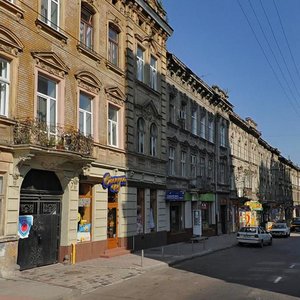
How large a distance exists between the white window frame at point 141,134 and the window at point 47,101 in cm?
784

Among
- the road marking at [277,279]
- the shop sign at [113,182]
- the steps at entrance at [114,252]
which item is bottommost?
the road marking at [277,279]

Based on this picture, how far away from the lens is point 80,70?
739 inches

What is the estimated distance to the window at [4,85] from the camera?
47.7ft

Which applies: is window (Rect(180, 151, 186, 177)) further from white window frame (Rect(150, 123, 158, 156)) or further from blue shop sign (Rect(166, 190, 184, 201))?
white window frame (Rect(150, 123, 158, 156))

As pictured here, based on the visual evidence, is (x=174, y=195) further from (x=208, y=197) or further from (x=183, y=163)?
(x=208, y=197)

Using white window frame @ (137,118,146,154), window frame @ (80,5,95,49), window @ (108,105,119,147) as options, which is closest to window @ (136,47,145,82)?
white window frame @ (137,118,146,154)

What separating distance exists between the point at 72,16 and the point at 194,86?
60.4ft

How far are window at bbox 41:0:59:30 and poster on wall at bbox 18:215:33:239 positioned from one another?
739 cm

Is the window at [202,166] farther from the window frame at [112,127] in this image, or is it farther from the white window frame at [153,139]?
the window frame at [112,127]

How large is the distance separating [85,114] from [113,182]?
3.41 metres

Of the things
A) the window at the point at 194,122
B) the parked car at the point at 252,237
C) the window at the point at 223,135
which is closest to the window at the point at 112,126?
the parked car at the point at 252,237

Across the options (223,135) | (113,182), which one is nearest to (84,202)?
(113,182)

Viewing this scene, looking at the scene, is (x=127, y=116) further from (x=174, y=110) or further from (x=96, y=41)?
(x=174, y=110)

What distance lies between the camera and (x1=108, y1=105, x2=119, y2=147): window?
70.6 feet
